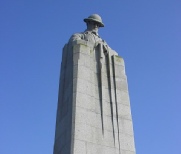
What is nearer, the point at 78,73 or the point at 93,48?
the point at 78,73

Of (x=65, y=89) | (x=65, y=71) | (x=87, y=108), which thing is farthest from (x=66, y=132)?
(x=65, y=71)

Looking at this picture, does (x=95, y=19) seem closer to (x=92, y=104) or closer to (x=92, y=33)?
(x=92, y=33)

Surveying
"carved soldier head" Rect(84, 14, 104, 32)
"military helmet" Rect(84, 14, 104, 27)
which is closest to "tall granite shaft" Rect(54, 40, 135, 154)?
"carved soldier head" Rect(84, 14, 104, 32)

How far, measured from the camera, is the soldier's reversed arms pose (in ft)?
53.1

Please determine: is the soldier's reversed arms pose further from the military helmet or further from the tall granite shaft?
the tall granite shaft

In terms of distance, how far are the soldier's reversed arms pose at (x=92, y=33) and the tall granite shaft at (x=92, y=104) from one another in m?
0.40

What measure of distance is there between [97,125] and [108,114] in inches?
33.3

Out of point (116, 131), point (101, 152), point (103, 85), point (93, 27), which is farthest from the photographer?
point (93, 27)

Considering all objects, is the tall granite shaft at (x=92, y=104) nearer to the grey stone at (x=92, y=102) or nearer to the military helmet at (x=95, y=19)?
the grey stone at (x=92, y=102)

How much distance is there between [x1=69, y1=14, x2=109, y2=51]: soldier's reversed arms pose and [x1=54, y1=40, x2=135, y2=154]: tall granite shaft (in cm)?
40

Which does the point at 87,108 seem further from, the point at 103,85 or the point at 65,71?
the point at 65,71

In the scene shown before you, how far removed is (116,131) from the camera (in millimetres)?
13664

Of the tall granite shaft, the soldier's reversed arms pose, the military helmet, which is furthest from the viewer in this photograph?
the military helmet

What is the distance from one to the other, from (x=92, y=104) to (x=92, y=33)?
4.53m
